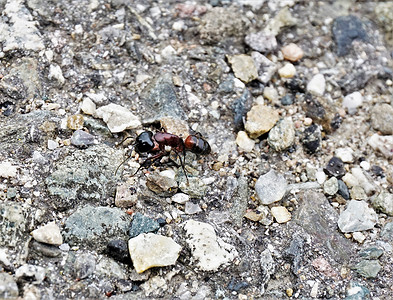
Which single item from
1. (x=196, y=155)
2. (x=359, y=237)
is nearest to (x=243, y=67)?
(x=196, y=155)

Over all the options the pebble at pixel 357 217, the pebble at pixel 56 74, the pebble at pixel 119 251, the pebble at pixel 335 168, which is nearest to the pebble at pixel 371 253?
the pebble at pixel 357 217

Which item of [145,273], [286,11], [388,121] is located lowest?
[145,273]

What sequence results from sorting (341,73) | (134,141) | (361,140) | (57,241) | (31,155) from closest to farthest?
(57,241) → (31,155) → (134,141) → (361,140) → (341,73)

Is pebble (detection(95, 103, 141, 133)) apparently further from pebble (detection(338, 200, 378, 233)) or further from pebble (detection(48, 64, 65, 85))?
pebble (detection(338, 200, 378, 233))

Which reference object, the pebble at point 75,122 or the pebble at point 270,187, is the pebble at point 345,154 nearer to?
the pebble at point 270,187

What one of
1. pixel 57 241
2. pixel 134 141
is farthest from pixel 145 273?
pixel 134 141

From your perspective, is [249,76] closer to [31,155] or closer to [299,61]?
[299,61]
